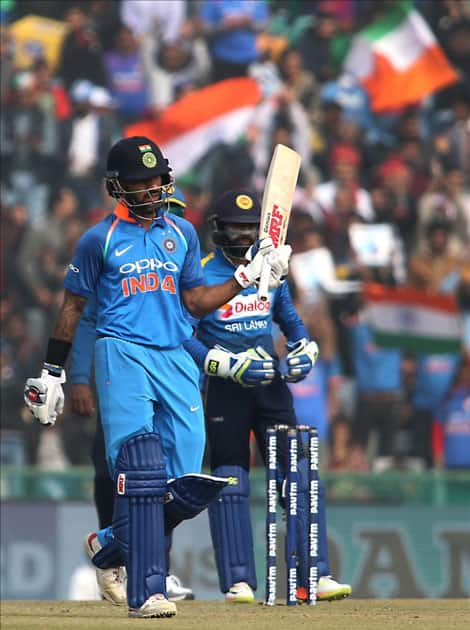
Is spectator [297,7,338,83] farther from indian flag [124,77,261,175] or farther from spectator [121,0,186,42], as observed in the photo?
spectator [121,0,186,42]

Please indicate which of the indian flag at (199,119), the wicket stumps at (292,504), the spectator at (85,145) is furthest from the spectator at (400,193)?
the wicket stumps at (292,504)

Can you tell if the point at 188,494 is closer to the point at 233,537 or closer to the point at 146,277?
the point at 146,277

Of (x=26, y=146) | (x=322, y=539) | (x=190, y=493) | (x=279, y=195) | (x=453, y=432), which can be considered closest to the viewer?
(x=190, y=493)

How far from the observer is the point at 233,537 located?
7.99 meters

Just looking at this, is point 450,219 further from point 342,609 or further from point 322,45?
point 342,609

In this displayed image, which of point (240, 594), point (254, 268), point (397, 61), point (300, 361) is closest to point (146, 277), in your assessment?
point (254, 268)

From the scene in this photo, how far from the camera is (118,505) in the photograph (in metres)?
6.25

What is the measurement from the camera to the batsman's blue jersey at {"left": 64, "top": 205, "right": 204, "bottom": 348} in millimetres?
6344

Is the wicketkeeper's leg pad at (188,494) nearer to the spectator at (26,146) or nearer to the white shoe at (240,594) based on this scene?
the white shoe at (240,594)

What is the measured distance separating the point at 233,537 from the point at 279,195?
2.00m

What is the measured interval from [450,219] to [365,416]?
7.27 feet

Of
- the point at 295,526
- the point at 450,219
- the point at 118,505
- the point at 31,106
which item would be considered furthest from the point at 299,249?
the point at 118,505

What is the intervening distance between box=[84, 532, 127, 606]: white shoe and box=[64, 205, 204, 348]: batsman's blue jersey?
3.39ft

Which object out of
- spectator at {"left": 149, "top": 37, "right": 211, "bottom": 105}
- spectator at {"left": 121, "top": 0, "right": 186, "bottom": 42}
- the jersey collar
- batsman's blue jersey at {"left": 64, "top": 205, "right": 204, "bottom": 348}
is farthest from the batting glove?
spectator at {"left": 121, "top": 0, "right": 186, "bottom": 42}
